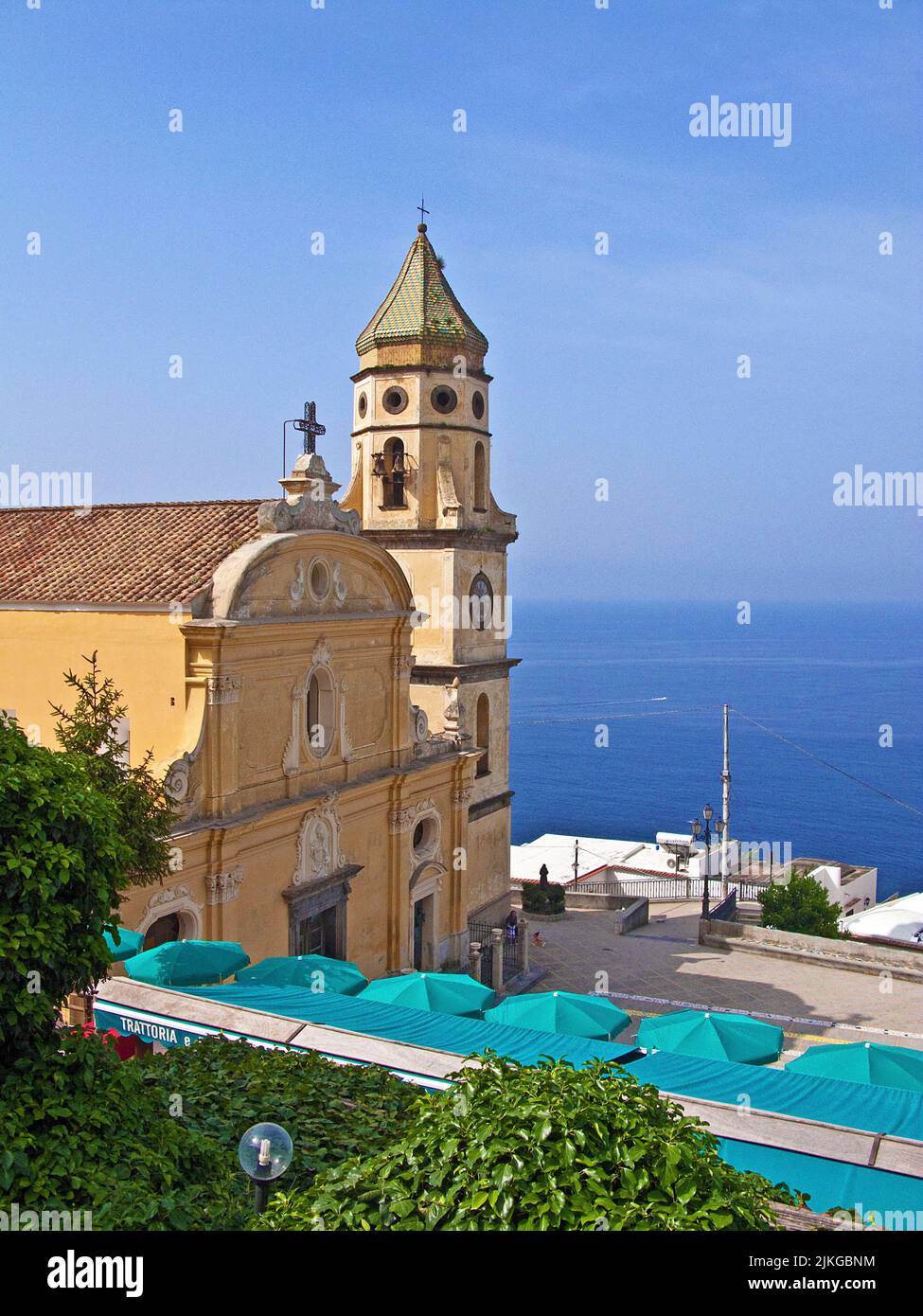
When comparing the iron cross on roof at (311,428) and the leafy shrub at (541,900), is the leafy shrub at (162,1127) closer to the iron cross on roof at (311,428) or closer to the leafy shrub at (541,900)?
the iron cross on roof at (311,428)

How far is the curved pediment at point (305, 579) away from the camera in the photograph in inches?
644

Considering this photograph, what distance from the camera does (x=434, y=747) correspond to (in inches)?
908

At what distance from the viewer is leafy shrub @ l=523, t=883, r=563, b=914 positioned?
32.2 m

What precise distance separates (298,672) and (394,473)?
421 inches

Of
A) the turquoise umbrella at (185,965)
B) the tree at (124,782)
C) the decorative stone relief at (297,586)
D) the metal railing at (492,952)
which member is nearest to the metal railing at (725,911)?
the metal railing at (492,952)

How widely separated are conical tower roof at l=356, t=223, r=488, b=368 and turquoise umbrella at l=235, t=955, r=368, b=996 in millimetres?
16699

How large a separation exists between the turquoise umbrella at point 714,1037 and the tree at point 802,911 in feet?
52.2

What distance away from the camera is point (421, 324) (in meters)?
27.3

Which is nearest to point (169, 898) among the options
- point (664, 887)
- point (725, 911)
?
point (725, 911)

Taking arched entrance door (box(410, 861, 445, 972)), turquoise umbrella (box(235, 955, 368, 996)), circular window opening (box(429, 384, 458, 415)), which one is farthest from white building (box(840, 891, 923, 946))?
turquoise umbrella (box(235, 955, 368, 996))

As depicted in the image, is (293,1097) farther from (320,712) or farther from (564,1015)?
(320,712)
